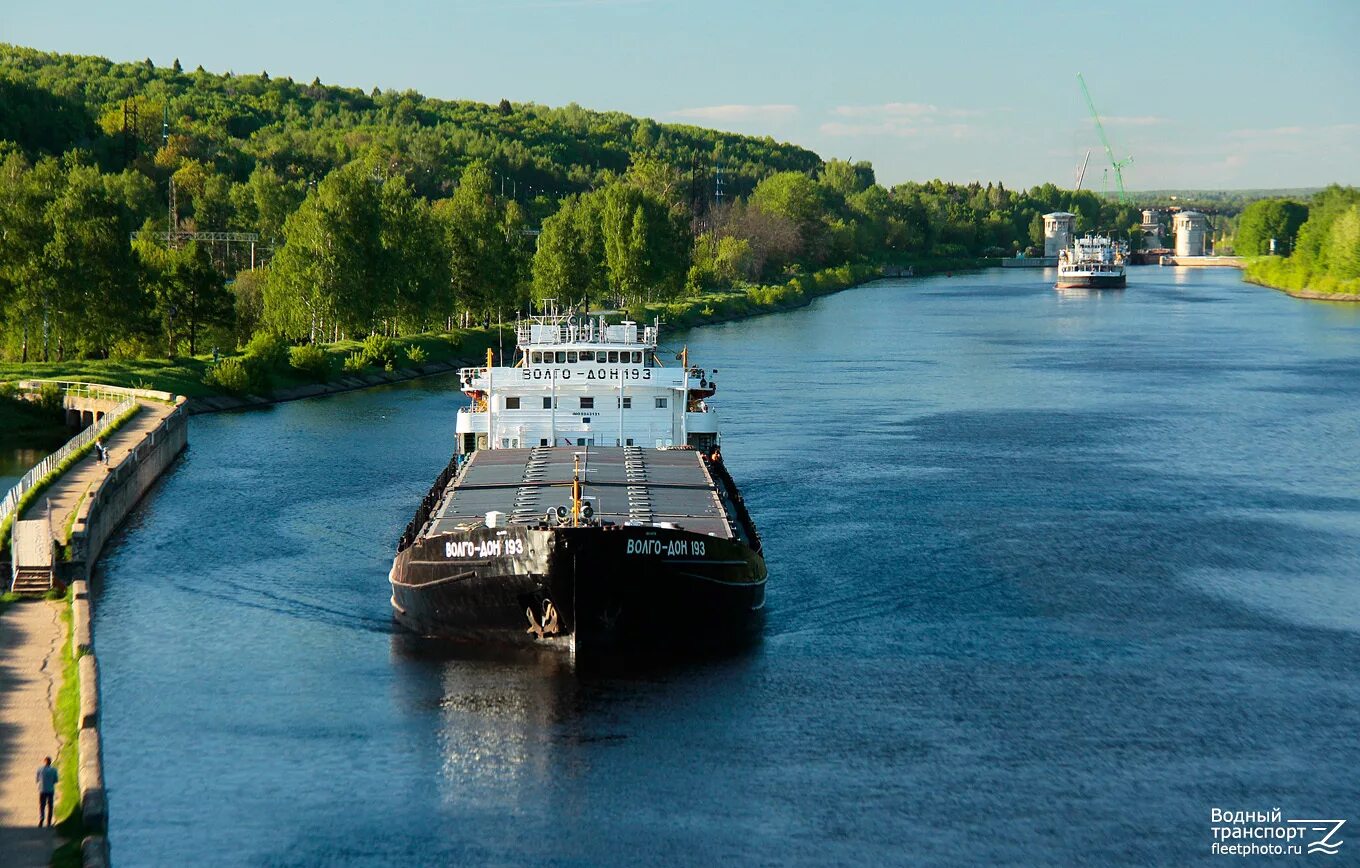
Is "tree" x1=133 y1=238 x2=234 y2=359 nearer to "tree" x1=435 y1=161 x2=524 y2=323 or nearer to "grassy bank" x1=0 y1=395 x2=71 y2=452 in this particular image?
"grassy bank" x1=0 y1=395 x2=71 y2=452

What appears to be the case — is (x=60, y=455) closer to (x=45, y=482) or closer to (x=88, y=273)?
(x=45, y=482)

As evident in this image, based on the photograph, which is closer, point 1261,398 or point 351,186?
point 1261,398

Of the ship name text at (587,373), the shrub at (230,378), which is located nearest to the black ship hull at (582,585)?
the ship name text at (587,373)

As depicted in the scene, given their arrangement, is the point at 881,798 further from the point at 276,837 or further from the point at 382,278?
the point at 382,278

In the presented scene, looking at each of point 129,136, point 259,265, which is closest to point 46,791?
point 259,265

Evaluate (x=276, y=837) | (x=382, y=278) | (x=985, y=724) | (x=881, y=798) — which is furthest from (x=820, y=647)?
(x=382, y=278)

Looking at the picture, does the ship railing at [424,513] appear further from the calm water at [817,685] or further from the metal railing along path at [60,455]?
the metal railing along path at [60,455]
